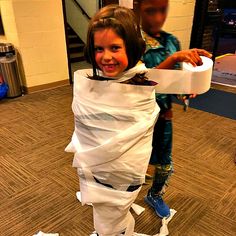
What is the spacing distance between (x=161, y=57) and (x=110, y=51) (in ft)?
0.99

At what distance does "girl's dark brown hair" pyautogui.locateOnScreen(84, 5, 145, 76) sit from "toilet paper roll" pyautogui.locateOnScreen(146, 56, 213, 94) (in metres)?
0.11

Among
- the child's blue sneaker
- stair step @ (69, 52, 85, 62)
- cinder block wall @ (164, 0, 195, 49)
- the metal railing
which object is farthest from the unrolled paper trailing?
the metal railing

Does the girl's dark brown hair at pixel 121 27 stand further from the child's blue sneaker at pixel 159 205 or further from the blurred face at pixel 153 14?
the child's blue sneaker at pixel 159 205

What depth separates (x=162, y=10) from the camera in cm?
96

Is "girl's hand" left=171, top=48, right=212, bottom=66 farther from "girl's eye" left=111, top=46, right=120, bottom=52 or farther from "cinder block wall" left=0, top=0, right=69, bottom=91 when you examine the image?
"cinder block wall" left=0, top=0, right=69, bottom=91

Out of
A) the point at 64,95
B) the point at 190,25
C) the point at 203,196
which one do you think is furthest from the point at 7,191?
the point at 190,25

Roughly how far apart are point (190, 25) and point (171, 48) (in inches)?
157

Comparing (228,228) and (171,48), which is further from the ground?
(171,48)

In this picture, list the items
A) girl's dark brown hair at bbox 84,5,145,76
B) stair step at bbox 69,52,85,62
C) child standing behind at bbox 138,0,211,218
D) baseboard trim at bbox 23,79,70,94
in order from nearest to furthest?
girl's dark brown hair at bbox 84,5,145,76 → child standing behind at bbox 138,0,211,218 → baseboard trim at bbox 23,79,70,94 → stair step at bbox 69,52,85,62

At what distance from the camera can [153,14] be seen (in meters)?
0.96

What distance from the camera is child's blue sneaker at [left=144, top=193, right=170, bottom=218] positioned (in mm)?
1445

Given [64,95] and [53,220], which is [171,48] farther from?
[64,95]

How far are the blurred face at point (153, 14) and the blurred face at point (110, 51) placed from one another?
8.8 inches

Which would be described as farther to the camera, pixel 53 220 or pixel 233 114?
pixel 233 114
